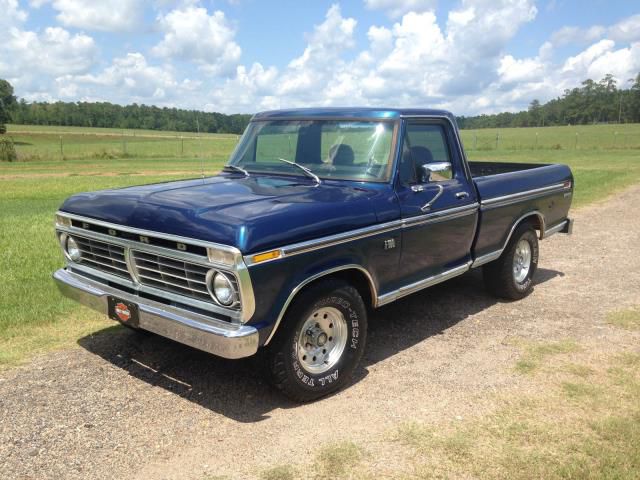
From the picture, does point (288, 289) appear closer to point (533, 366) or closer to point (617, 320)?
point (533, 366)

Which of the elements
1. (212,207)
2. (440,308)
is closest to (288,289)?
(212,207)

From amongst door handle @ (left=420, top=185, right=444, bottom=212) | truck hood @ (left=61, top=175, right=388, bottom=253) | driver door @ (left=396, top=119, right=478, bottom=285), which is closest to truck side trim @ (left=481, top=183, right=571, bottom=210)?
driver door @ (left=396, top=119, right=478, bottom=285)

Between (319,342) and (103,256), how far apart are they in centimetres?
174

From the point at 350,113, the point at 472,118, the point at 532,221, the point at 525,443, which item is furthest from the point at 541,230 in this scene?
the point at 472,118

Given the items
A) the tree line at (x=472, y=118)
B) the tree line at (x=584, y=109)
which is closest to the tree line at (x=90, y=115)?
the tree line at (x=472, y=118)

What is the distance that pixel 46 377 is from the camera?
4316mm

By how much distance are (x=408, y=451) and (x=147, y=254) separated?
2.11 meters

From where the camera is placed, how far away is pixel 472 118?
68.2 meters

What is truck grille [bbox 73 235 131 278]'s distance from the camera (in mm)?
4051

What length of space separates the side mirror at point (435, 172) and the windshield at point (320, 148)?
1.19ft

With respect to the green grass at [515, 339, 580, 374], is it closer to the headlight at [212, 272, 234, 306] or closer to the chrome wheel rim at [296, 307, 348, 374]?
the chrome wheel rim at [296, 307, 348, 374]

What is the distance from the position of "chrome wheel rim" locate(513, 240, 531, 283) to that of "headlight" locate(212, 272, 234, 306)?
4.15 meters

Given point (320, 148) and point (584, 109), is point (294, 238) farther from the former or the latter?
point (584, 109)

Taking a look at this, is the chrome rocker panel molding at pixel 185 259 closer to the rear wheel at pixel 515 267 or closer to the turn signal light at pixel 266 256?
the turn signal light at pixel 266 256
